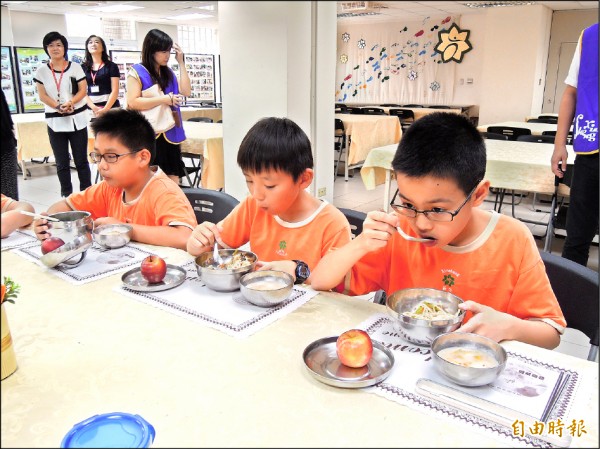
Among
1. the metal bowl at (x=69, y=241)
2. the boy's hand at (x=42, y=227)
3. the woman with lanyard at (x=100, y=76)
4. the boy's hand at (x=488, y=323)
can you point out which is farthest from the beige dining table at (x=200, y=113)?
the boy's hand at (x=488, y=323)

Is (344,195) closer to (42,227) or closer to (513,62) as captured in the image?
(42,227)

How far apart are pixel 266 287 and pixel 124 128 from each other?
3.39ft

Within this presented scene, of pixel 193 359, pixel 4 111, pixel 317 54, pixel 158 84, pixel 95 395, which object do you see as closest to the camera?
pixel 95 395

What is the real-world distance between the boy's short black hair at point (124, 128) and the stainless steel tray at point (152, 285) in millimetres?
708

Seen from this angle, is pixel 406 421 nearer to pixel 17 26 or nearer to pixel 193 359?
pixel 193 359

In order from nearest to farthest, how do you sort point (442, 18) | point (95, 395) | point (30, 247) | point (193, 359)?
point (95, 395) → point (193, 359) → point (30, 247) → point (442, 18)

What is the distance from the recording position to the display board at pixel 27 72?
8.13m

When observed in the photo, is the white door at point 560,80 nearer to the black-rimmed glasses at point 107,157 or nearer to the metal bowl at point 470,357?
the black-rimmed glasses at point 107,157

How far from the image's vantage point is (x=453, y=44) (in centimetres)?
A: 1048

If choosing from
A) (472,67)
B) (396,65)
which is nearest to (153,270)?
(472,67)

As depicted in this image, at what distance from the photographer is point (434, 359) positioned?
87 centimetres

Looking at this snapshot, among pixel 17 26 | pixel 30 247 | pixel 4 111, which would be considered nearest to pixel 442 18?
pixel 17 26

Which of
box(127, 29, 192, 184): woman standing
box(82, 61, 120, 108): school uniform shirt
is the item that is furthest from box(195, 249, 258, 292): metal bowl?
box(82, 61, 120, 108): school uniform shirt

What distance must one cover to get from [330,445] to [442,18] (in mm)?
11323
